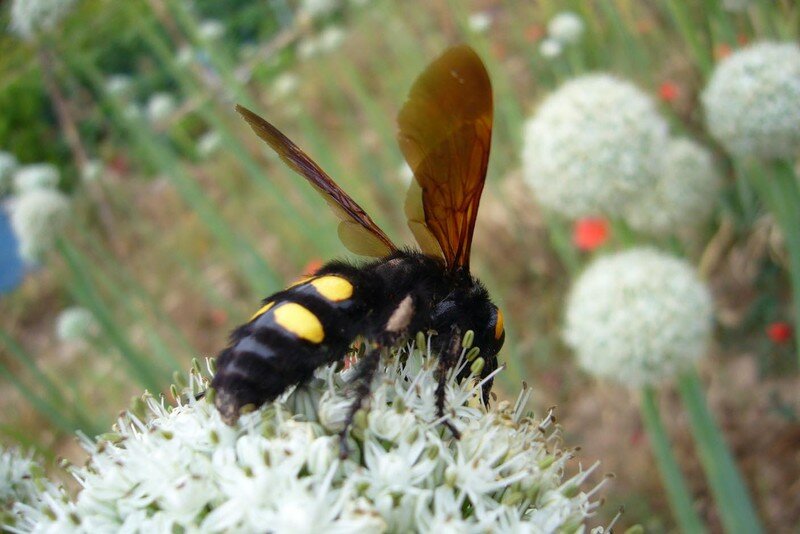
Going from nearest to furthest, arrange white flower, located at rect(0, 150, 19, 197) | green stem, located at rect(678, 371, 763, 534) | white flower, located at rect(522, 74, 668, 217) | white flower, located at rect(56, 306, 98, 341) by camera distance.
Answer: green stem, located at rect(678, 371, 763, 534), white flower, located at rect(522, 74, 668, 217), white flower, located at rect(0, 150, 19, 197), white flower, located at rect(56, 306, 98, 341)

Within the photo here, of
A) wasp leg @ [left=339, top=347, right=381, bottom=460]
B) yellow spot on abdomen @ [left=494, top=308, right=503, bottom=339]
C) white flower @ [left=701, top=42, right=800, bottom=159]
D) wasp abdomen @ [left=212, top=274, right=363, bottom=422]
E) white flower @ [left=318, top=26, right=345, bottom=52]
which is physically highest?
white flower @ [left=318, top=26, right=345, bottom=52]

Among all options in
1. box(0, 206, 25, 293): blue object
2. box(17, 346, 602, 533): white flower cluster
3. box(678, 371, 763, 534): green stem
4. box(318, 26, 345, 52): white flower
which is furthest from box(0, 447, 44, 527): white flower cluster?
box(0, 206, 25, 293): blue object

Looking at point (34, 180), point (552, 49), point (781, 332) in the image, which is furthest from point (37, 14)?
point (781, 332)

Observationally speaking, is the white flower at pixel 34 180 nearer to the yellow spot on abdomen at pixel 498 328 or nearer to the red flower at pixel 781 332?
the yellow spot on abdomen at pixel 498 328

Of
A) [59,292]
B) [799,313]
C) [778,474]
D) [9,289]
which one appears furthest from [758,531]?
[59,292]

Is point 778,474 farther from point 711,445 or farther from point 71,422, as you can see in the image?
point 71,422

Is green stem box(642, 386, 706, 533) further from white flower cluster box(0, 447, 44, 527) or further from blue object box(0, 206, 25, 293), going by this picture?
blue object box(0, 206, 25, 293)

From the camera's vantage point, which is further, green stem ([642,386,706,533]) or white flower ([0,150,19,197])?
white flower ([0,150,19,197])
